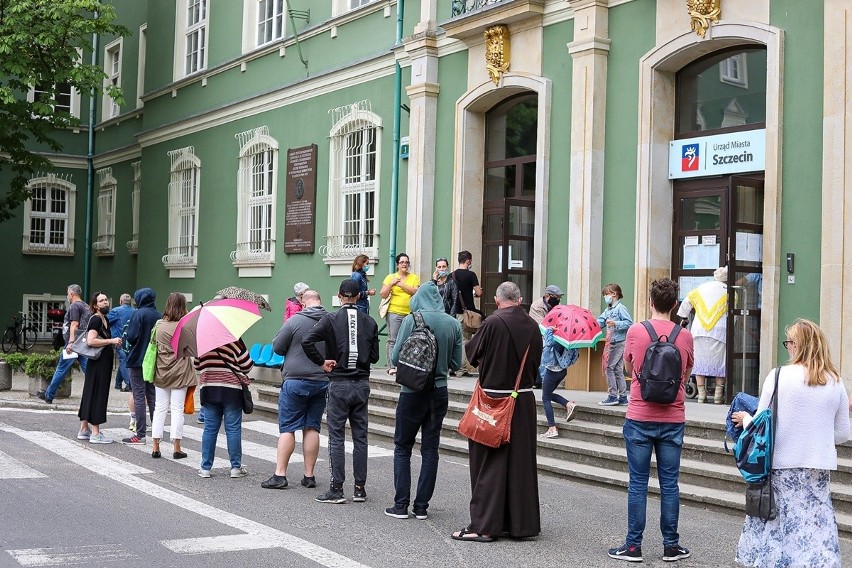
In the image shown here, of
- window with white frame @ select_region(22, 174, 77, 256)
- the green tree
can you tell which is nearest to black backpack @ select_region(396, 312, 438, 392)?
the green tree

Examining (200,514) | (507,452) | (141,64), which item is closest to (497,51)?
(507,452)

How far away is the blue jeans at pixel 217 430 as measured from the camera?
10.8 meters

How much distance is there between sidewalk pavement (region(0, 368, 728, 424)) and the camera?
1195 centimetres

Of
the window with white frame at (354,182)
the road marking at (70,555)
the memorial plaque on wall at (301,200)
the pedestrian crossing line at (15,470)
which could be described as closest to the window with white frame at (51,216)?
the memorial plaque on wall at (301,200)

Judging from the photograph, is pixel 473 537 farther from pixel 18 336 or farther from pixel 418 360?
pixel 18 336

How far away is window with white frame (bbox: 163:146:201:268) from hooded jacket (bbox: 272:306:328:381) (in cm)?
1589

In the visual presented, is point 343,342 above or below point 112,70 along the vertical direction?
below

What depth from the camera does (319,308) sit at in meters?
10.5

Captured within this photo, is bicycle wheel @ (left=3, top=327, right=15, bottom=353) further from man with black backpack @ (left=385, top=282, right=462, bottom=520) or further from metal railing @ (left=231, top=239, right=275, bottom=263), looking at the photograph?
man with black backpack @ (left=385, top=282, right=462, bottom=520)

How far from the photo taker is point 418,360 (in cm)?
880

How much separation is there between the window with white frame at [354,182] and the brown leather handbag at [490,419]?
37.1 ft

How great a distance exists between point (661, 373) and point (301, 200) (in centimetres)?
1472

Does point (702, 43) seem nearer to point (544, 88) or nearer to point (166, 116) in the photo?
point (544, 88)

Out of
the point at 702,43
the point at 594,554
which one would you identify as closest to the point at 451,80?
the point at 702,43
